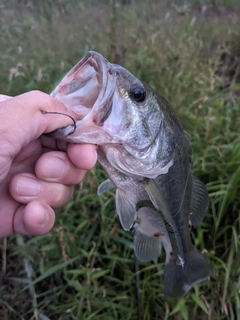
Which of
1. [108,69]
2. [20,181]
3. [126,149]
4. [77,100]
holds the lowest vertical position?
[20,181]

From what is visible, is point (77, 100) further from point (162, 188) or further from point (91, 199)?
Answer: point (91, 199)

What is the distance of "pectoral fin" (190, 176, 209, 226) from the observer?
1636 millimetres

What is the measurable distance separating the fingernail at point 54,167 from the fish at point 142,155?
0.13 m

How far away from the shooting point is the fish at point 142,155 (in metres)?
1.10

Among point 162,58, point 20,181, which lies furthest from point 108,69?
point 162,58

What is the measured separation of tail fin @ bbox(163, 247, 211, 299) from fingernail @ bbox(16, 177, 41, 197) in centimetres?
69

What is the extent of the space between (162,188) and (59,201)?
0.37 m

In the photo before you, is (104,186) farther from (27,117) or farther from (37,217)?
(27,117)

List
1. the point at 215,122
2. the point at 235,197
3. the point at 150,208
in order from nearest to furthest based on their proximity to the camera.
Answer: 1. the point at 150,208
2. the point at 235,197
3. the point at 215,122

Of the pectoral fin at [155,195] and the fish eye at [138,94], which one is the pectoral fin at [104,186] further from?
the fish eye at [138,94]

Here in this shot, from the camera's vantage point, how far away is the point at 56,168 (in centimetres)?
129

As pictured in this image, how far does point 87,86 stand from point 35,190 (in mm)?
431

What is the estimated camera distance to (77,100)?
1.16 m

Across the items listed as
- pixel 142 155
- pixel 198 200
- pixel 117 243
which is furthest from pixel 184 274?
pixel 142 155
